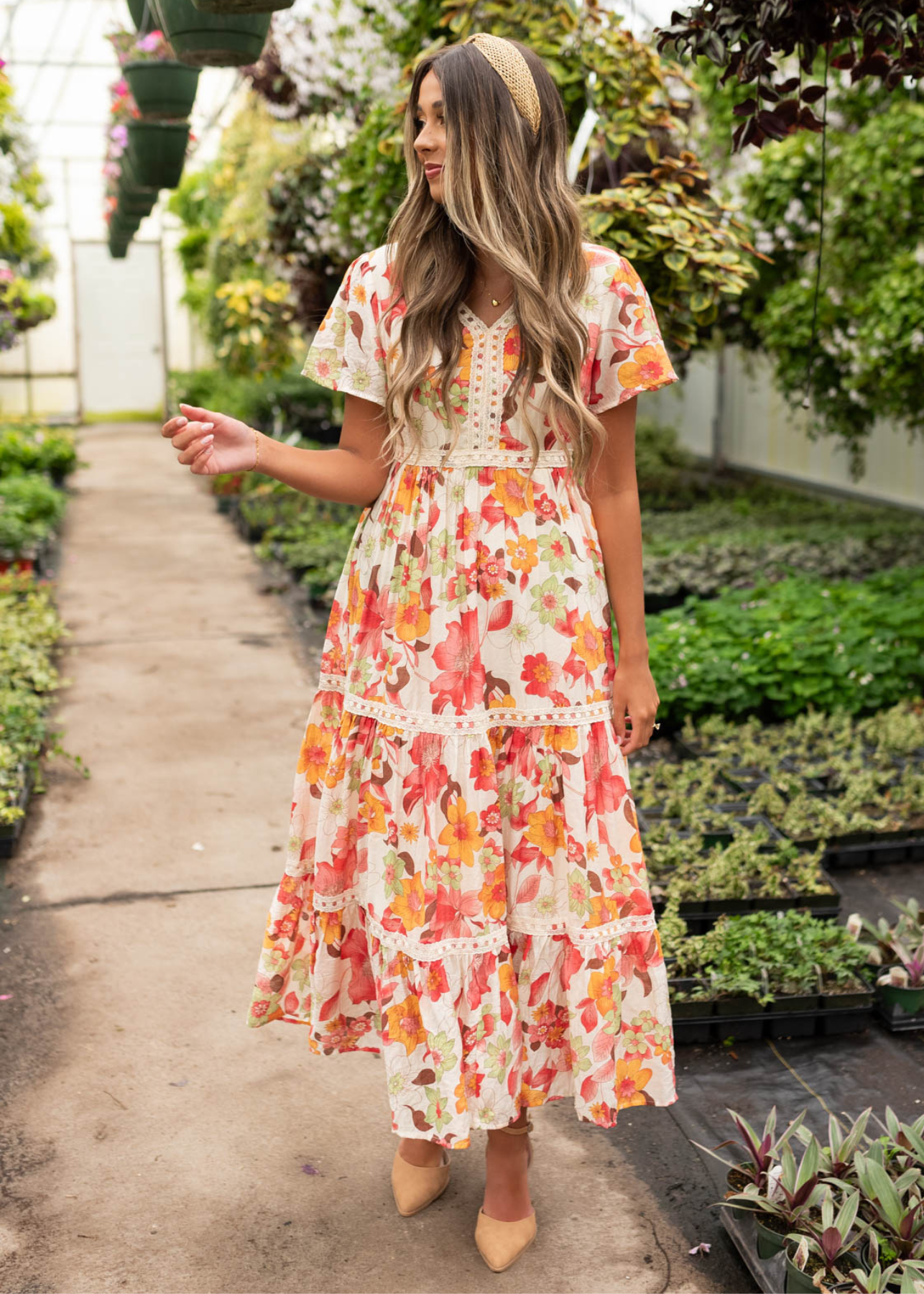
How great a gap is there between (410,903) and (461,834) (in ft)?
0.42

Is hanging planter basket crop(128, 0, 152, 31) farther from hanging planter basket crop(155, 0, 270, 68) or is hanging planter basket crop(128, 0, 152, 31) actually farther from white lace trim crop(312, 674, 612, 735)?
white lace trim crop(312, 674, 612, 735)

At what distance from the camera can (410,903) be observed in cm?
171

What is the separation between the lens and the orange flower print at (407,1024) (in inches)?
67.4

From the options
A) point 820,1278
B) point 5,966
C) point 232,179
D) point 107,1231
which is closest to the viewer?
point 820,1278

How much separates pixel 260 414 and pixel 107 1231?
30.5 feet

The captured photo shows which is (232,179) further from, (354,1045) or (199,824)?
(354,1045)

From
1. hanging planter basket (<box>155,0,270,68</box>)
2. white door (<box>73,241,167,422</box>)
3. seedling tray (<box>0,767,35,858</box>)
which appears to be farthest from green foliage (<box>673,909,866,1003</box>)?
white door (<box>73,241,167,422</box>)

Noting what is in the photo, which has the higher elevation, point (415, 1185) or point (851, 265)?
point (851, 265)

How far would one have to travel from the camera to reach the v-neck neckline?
1690 mm

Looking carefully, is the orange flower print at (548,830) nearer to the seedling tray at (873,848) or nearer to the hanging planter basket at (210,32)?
the seedling tray at (873,848)

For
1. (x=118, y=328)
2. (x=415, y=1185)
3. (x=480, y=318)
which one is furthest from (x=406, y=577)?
(x=118, y=328)

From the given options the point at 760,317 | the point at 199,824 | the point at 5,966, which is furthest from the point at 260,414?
the point at 5,966

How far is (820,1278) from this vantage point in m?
1.65

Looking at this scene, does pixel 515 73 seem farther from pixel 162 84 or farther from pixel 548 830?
pixel 162 84
